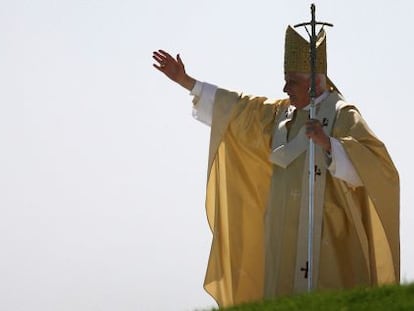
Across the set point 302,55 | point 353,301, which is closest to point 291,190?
point 302,55

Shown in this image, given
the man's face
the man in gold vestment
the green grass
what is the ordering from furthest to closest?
the man's face → the man in gold vestment → the green grass

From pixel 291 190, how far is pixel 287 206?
0.17 meters

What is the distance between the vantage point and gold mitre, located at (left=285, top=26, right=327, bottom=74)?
15.2 meters

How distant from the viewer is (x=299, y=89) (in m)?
15.2

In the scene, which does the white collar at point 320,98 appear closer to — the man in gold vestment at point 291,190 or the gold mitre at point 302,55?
the man in gold vestment at point 291,190

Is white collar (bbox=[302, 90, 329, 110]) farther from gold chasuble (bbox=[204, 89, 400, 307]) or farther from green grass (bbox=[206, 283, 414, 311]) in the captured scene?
green grass (bbox=[206, 283, 414, 311])

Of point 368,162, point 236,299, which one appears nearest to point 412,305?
point 368,162

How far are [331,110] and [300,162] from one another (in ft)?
2.03

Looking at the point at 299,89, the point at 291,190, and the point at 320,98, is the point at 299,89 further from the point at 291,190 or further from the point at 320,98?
the point at 291,190

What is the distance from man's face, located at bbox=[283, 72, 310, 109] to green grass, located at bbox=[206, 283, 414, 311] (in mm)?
2911

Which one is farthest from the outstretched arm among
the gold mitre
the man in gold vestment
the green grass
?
the green grass

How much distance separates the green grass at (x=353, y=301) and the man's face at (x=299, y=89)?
2.91m

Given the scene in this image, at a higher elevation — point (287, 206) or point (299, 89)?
point (299, 89)

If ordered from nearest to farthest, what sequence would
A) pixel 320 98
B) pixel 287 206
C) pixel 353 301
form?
pixel 353 301
pixel 287 206
pixel 320 98
